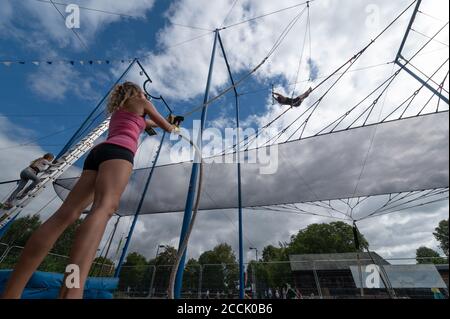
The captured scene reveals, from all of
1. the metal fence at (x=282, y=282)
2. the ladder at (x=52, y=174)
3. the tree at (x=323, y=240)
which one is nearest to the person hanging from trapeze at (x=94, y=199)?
the ladder at (x=52, y=174)

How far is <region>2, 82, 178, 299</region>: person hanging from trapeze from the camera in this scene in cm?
63

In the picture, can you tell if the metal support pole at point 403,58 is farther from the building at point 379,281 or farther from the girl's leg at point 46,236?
the girl's leg at point 46,236

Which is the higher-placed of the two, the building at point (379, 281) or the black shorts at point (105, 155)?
the building at point (379, 281)

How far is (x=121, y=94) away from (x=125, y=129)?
0.27 meters

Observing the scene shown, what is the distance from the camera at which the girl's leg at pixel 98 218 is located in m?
0.61

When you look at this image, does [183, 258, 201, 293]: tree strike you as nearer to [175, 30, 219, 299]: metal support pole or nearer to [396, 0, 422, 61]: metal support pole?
[175, 30, 219, 299]: metal support pole

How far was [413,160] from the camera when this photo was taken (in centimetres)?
481

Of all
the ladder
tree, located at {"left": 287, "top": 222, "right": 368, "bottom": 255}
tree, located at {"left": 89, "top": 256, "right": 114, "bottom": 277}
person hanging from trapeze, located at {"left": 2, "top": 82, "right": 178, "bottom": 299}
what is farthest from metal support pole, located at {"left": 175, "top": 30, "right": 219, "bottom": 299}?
tree, located at {"left": 287, "top": 222, "right": 368, "bottom": 255}

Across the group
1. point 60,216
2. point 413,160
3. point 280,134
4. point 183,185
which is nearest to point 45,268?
point 183,185

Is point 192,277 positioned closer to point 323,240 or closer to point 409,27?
point 409,27

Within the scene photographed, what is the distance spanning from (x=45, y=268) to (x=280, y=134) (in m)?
8.86

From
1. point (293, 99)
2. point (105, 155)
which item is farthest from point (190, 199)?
point (293, 99)

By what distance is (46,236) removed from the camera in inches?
29.7

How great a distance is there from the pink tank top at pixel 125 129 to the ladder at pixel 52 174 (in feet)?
9.49
